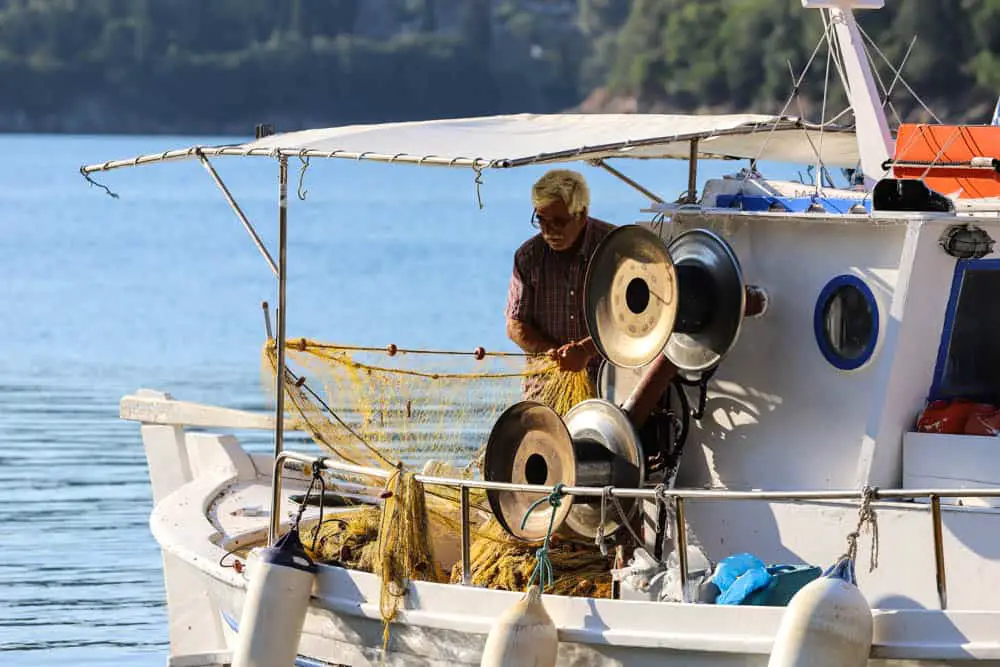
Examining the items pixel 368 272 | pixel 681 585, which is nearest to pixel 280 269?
pixel 681 585

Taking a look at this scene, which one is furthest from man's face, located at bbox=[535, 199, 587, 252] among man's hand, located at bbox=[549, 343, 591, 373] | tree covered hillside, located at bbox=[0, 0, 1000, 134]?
tree covered hillside, located at bbox=[0, 0, 1000, 134]

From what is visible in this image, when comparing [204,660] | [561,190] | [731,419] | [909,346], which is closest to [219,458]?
[204,660]

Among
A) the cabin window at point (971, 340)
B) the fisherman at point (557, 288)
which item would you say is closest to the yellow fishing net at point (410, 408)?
the fisherman at point (557, 288)

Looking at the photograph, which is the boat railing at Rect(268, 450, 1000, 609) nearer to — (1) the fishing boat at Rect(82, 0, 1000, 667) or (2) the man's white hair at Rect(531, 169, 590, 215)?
(1) the fishing boat at Rect(82, 0, 1000, 667)

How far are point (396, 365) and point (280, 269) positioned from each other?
1.83 meters

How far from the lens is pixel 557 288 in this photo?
10688 millimetres

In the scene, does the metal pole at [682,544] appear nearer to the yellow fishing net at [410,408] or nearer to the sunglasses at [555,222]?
the yellow fishing net at [410,408]

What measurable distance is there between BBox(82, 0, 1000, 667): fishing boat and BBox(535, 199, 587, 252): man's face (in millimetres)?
350

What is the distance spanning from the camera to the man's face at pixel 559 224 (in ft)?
34.2

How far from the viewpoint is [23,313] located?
39.6 metres

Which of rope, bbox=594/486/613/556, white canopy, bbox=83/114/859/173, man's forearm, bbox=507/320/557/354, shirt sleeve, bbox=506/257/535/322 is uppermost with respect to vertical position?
white canopy, bbox=83/114/859/173

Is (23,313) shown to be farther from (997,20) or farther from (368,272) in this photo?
(997,20)

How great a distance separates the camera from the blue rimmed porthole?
9.62m

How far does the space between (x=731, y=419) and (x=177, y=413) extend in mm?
5010
